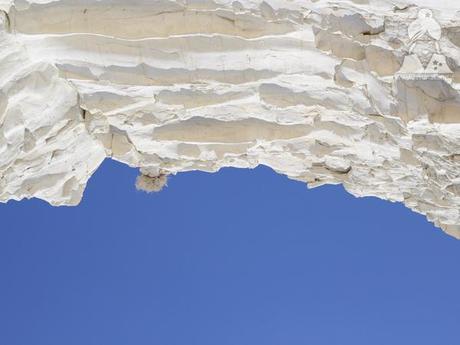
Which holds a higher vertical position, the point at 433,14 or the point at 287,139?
the point at 433,14

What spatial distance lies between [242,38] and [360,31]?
157 centimetres

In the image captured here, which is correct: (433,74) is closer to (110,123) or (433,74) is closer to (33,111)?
(110,123)

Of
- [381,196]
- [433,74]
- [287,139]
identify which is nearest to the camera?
[433,74]

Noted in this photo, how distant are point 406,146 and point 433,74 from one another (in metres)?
1.50

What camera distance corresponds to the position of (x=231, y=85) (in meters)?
11.1

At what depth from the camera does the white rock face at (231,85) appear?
1034cm

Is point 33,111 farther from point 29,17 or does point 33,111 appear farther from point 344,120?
point 344,120

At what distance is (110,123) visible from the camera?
1169cm

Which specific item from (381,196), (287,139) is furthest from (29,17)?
(381,196)

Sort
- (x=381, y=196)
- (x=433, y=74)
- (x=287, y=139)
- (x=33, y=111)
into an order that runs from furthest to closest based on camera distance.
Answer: (x=381, y=196), (x=287, y=139), (x=33, y=111), (x=433, y=74)

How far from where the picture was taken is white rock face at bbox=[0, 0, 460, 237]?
1034 cm

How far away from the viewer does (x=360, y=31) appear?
10305mm

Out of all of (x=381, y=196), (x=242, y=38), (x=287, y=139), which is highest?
(x=242, y=38)

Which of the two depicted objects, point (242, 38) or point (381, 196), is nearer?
point (242, 38)
